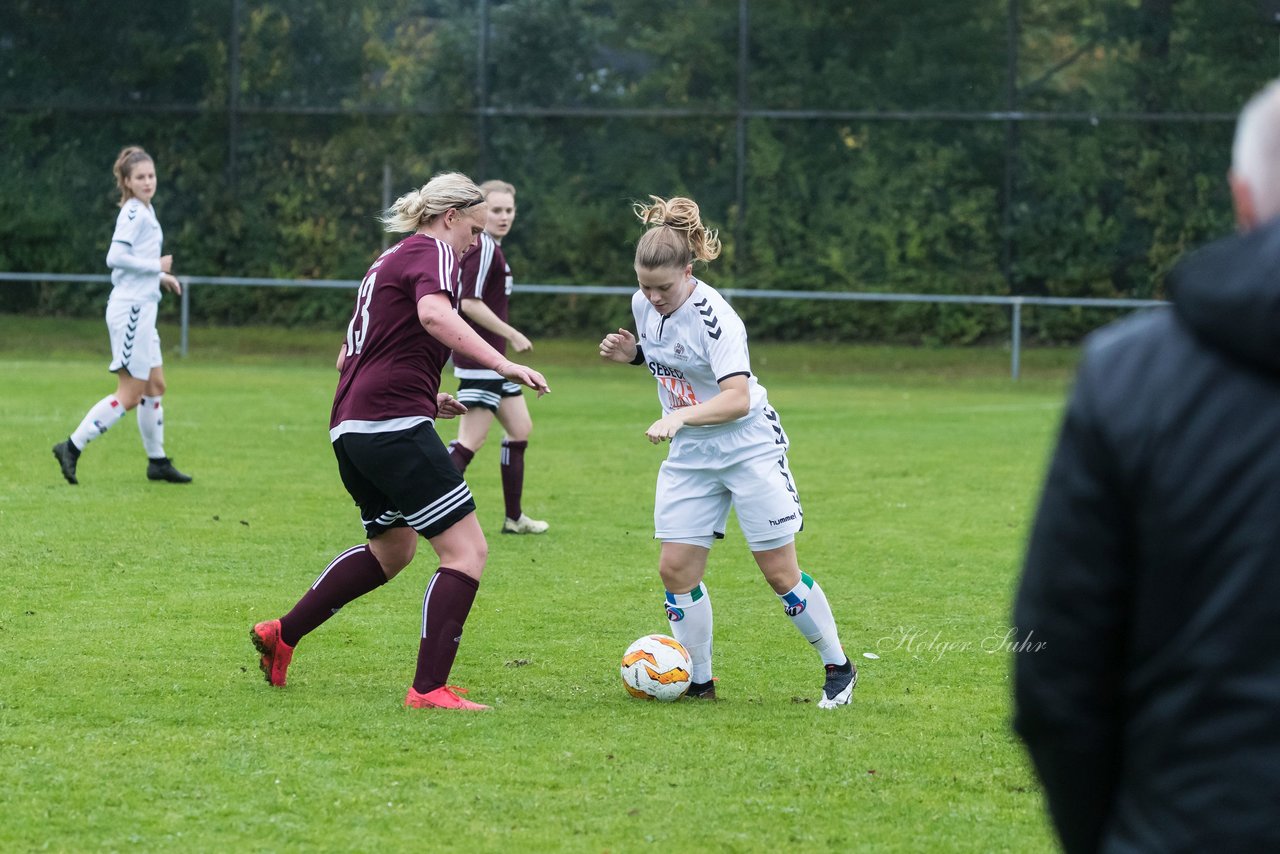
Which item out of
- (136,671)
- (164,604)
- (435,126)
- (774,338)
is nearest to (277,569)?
(164,604)

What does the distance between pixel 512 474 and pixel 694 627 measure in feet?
12.5

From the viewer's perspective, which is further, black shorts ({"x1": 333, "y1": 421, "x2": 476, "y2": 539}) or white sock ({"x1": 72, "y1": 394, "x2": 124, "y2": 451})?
white sock ({"x1": 72, "y1": 394, "x2": 124, "y2": 451})

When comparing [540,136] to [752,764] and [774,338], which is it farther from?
[752,764]

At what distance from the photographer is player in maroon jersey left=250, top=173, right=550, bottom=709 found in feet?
17.6

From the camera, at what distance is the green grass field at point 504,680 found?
4332 millimetres

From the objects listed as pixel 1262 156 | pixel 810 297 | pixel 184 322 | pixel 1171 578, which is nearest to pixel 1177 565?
pixel 1171 578

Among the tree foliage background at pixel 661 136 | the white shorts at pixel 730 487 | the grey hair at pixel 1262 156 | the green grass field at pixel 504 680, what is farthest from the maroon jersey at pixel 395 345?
the tree foliage background at pixel 661 136

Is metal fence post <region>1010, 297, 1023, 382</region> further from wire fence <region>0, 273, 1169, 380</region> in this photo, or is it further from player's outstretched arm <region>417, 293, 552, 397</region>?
player's outstretched arm <region>417, 293, 552, 397</region>

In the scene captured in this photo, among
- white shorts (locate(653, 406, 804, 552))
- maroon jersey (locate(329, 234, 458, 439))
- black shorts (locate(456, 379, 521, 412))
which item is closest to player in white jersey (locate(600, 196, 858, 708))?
white shorts (locate(653, 406, 804, 552))

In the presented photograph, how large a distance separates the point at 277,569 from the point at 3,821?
12.2 feet

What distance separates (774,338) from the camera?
2173cm

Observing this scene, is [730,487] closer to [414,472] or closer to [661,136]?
[414,472]

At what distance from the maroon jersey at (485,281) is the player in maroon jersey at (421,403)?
136 inches

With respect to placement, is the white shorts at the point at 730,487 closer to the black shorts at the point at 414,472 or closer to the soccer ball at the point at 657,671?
the soccer ball at the point at 657,671
